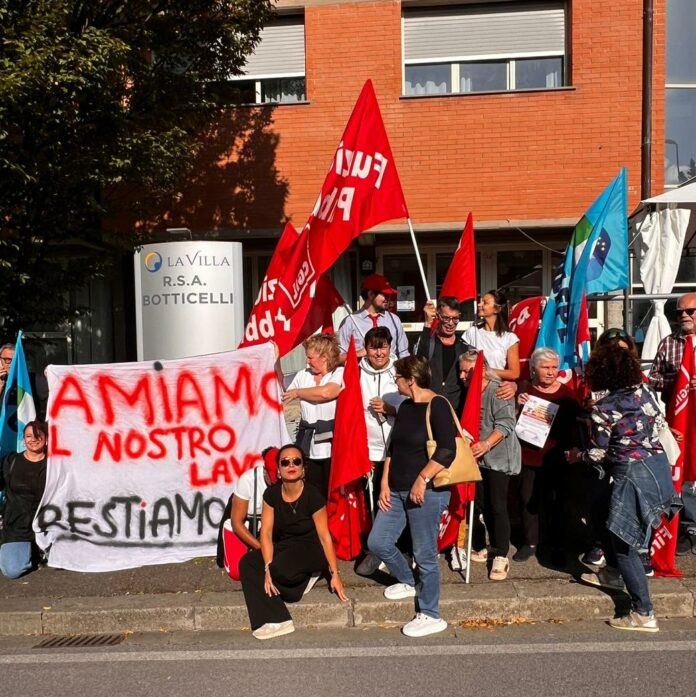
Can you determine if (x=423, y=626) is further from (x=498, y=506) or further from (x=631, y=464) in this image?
(x=631, y=464)

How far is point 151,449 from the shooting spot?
591 cm

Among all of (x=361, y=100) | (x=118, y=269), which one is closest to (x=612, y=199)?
(x=361, y=100)

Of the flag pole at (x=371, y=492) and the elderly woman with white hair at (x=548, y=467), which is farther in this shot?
the flag pole at (x=371, y=492)

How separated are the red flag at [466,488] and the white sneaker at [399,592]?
64 cm

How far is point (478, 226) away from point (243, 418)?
5664 mm

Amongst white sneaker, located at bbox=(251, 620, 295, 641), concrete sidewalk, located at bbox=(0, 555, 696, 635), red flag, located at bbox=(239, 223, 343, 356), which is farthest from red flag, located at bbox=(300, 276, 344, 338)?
white sneaker, located at bbox=(251, 620, 295, 641)

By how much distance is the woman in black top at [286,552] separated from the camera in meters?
4.66

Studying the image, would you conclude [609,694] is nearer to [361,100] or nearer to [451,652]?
[451,652]

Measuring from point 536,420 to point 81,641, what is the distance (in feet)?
11.6

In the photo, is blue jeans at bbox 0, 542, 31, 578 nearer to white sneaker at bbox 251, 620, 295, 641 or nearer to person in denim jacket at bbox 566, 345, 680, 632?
white sneaker at bbox 251, 620, 295, 641

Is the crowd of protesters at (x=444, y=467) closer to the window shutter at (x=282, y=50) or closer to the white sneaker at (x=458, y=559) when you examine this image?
the white sneaker at (x=458, y=559)

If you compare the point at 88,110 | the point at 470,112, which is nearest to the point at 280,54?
the point at 470,112

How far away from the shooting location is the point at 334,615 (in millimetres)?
4789

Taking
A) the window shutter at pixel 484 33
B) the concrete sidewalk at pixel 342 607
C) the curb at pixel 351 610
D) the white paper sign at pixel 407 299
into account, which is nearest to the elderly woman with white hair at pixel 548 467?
the concrete sidewalk at pixel 342 607
